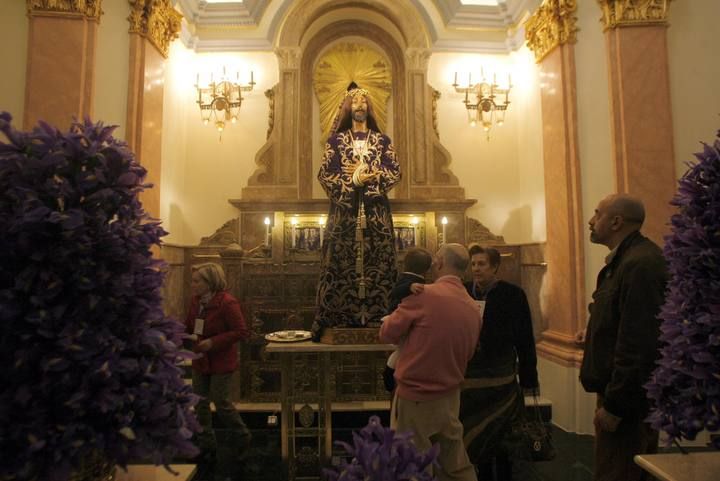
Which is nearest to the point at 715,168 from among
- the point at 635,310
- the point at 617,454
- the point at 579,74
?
the point at 635,310

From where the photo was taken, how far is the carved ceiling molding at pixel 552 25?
5793mm

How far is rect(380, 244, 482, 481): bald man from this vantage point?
105 inches


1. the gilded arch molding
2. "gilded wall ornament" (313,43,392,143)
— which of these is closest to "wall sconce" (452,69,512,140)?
the gilded arch molding

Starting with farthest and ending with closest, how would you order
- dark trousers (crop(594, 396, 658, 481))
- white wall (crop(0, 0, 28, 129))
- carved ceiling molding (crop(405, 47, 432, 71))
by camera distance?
carved ceiling molding (crop(405, 47, 432, 71))
white wall (crop(0, 0, 28, 129))
dark trousers (crop(594, 396, 658, 481))

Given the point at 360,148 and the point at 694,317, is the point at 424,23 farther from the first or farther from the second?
the point at 694,317

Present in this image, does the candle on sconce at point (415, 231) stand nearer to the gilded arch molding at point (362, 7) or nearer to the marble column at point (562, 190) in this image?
the marble column at point (562, 190)

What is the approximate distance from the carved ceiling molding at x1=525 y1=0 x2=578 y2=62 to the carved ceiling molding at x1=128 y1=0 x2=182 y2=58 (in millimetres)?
5413

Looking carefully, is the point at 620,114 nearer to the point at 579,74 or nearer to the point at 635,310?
the point at 579,74

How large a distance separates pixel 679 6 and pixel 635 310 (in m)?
5.01

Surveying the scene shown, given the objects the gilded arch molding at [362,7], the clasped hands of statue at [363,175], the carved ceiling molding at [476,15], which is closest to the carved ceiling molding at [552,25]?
the carved ceiling molding at [476,15]

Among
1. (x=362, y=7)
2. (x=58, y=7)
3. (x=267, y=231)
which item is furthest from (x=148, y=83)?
(x=362, y=7)

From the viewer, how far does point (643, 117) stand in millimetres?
5273

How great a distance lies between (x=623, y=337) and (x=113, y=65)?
6321 mm

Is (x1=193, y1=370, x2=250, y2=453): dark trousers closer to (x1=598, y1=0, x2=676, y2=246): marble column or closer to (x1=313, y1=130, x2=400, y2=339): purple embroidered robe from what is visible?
(x1=313, y1=130, x2=400, y2=339): purple embroidered robe
